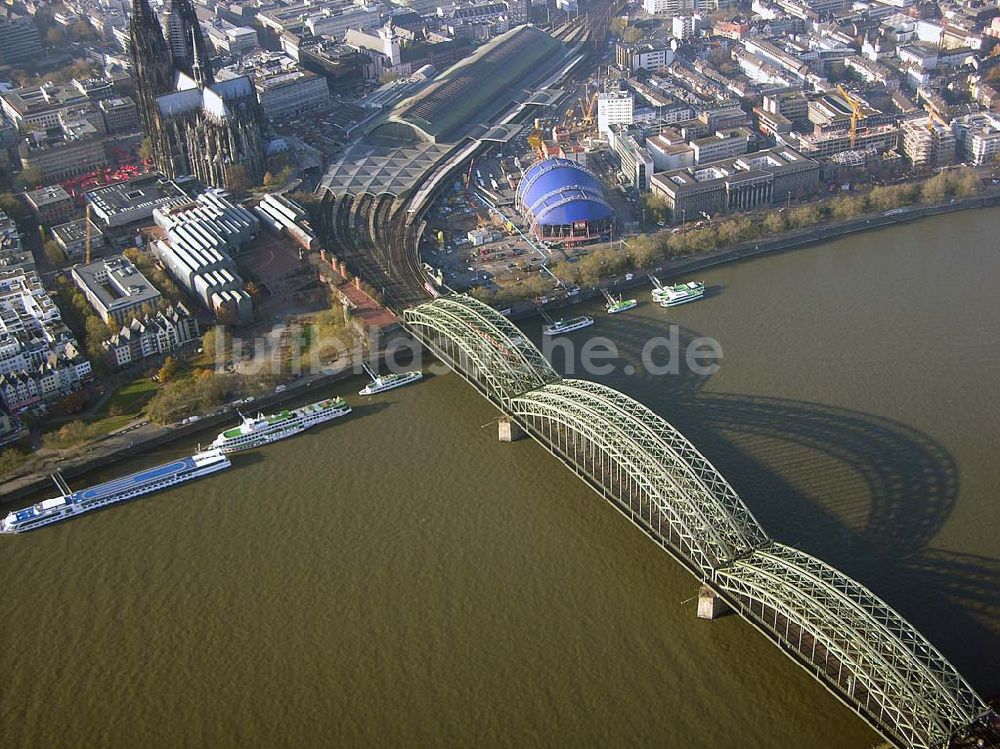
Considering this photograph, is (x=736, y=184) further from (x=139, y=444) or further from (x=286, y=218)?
(x=139, y=444)

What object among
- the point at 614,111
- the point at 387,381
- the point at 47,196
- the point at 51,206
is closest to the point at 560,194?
the point at 614,111

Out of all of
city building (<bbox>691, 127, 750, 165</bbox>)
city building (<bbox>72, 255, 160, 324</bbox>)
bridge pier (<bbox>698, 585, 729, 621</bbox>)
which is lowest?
bridge pier (<bbox>698, 585, 729, 621</bbox>)

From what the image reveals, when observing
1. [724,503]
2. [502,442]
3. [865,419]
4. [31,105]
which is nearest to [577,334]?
[502,442]

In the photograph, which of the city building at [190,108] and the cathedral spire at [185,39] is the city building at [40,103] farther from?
the cathedral spire at [185,39]

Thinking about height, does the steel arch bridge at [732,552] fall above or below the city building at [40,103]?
below

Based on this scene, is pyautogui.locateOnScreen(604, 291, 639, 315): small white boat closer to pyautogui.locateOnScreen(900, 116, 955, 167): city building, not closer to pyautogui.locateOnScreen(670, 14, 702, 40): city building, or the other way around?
pyautogui.locateOnScreen(900, 116, 955, 167): city building

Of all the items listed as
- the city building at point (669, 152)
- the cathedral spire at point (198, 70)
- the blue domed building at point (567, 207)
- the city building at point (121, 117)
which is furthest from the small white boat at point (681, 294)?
the city building at point (121, 117)

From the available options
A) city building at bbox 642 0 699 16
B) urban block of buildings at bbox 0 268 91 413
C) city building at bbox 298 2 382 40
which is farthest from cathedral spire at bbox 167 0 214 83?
city building at bbox 642 0 699 16
